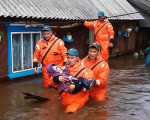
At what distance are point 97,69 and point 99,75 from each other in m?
0.19

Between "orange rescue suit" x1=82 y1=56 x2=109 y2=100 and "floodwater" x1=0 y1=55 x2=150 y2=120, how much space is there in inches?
7.5

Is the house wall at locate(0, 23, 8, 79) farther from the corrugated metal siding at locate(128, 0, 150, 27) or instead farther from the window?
the corrugated metal siding at locate(128, 0, 150, 27)

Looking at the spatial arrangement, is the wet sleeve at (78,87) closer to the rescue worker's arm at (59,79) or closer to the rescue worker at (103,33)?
the rescue worker's arm at (59,79)

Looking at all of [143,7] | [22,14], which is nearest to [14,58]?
[22,14]

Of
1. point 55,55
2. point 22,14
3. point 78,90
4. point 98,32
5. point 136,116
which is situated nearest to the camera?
point 78,90

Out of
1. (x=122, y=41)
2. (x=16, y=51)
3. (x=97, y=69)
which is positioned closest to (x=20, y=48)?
(x=16, y=51)

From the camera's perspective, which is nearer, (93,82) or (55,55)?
(93,82)

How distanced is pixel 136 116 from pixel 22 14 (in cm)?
446

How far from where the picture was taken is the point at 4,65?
7.21m

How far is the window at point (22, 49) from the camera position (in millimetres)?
7658

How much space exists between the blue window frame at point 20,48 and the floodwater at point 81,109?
1.53ft

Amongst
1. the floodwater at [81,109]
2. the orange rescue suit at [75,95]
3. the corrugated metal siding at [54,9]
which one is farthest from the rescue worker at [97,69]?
the corrugated metal siding at [54,9]

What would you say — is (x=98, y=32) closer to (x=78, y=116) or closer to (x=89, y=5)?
(x=89, y=5)

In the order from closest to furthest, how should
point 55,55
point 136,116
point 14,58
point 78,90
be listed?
1. point 78,90
2. point 136,116
3. point 55,55
4. point 14,58
